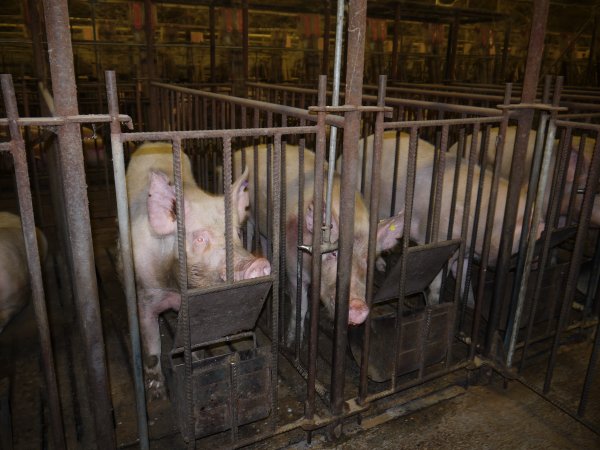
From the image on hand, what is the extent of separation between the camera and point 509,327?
3570 mm

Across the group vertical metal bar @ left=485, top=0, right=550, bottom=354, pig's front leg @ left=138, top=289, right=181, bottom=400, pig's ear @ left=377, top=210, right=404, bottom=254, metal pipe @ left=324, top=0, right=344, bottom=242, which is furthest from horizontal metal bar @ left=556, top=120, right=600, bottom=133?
pig's front leg @ left=138, top=289, right=181, bottom=400

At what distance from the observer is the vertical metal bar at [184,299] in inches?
82.4

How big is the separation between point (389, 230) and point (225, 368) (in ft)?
4.70

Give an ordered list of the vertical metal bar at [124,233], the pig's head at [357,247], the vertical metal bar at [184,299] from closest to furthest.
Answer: the vertical metal bar at [124,233] → the vertical metal bar at [184,299] → the pig's head at [357,247]

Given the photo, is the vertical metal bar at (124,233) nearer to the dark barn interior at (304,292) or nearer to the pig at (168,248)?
the dark barn interior at (304,292)

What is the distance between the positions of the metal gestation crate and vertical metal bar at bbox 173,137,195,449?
0.9 inches

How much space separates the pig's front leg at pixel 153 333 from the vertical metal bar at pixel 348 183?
46.3 inches

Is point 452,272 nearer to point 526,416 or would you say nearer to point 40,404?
point 526,416

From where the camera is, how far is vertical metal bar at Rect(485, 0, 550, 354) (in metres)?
3.11

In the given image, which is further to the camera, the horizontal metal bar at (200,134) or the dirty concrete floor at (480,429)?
the dirty concrete floor at (480,429)

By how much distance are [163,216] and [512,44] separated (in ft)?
61.4

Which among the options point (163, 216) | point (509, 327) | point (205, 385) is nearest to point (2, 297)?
point (163, 216)

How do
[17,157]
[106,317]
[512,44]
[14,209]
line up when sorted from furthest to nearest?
[512,44]
[14,209]
[106,317]
[17,157]

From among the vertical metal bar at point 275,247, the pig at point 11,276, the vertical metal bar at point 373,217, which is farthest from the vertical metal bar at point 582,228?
the pig at point 11,276
